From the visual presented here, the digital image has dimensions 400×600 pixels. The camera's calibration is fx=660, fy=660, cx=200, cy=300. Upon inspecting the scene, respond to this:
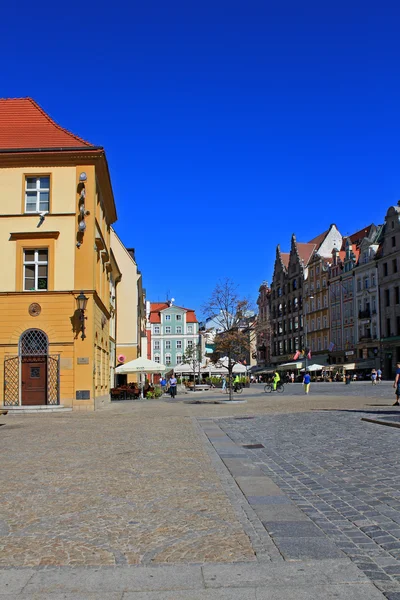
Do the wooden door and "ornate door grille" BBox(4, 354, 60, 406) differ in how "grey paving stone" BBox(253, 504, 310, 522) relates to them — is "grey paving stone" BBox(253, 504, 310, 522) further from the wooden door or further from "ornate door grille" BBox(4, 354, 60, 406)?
the wooden door

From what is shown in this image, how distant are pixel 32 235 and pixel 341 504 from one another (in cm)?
2309

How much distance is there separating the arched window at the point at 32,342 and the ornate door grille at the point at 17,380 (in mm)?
423

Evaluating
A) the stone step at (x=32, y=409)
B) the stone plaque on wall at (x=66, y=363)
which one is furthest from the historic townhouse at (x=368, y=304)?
the stone step at (x=32, y=409)

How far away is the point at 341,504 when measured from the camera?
7195mm

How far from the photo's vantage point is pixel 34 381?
27.8 m

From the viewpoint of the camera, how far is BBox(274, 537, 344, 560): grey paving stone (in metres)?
5.17

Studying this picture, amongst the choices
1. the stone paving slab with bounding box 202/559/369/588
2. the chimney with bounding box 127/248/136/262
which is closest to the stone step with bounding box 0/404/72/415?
the stone paving slab with bounding box 202/559/369/588

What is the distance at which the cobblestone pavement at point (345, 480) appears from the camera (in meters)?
5.38

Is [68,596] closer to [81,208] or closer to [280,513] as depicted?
[280,513]

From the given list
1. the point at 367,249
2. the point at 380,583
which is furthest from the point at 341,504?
the point at 367,249

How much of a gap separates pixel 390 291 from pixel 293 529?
72.9 metres

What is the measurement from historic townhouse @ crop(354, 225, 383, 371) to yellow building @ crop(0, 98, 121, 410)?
181 ft

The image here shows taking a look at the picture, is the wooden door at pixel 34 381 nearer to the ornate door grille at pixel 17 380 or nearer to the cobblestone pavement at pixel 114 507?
the ornate door grille at pixel 17 380

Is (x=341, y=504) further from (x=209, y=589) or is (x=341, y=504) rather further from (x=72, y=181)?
(x=72, y=181)
